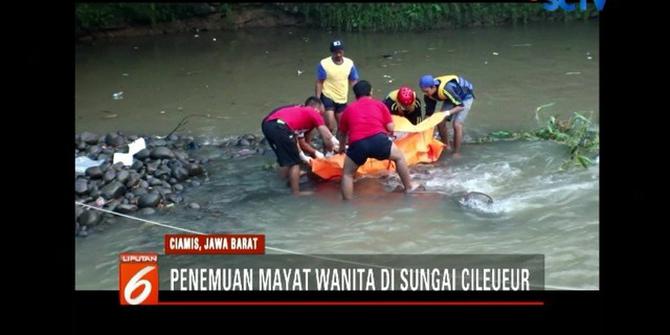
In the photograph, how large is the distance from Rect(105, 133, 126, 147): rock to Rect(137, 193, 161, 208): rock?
2186 millimetres

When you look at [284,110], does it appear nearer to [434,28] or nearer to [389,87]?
[389,87]

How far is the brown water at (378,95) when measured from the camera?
688cm

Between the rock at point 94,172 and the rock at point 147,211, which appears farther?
the rock at point 94,172

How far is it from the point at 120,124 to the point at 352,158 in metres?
5.40

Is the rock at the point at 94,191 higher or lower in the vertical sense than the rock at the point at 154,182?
lower

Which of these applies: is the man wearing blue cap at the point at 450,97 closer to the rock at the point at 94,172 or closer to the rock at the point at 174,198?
the rock at the point at 174,198

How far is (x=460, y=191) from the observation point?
7.95 meters

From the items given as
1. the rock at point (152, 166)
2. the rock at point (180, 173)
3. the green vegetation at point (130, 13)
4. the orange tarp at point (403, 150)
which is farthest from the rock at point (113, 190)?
the green vegetation at point (130, 13)

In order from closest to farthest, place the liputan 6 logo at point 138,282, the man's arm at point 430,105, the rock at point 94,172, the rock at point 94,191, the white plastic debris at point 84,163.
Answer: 1. the liputan 6 logo at point 138,282
2. the rock at point 94,191
3. the rock at point 94,172
4. the white plastic debris at point 84,163
5. the man's arm at point 430,105

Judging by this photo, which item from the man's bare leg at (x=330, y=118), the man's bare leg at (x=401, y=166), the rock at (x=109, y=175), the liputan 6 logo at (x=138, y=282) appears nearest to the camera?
the liputan 6 logo at (x=138, y=282)

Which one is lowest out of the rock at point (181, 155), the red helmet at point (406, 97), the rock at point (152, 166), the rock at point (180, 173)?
the rock at point (180, 173)

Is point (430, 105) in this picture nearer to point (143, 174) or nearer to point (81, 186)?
point (143, 174)

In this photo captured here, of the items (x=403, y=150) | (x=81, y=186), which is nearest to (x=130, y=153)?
(x=81, y=186)
